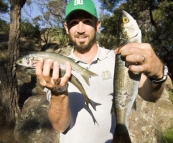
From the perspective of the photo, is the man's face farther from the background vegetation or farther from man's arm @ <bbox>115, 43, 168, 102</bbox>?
the background vegetation

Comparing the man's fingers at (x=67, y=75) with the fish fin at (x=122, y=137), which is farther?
the man's fingers at (x=67, y=75)

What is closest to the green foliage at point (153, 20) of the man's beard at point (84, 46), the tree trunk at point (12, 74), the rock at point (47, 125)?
the tree trunk at point (12, 74)

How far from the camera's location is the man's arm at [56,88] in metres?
2.30

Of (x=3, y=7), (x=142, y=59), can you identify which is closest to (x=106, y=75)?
(x=142, y=59)

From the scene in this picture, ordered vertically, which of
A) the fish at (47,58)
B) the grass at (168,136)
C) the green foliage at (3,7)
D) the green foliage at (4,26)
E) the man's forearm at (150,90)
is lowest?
the grass at (168,136)

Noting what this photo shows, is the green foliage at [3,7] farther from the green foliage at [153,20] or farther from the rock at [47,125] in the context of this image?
the rock at [47,125]

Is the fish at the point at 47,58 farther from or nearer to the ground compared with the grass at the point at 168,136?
farther from the ground

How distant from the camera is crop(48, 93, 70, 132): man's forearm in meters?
2.55

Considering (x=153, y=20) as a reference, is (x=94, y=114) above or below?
below

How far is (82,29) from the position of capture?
3.04 metres

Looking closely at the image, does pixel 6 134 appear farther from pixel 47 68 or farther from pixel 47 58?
pixel 47 68

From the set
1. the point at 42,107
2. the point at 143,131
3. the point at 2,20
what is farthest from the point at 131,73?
the point at 2,20

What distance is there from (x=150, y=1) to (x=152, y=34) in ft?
9.19

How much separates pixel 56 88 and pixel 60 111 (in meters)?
0.31
